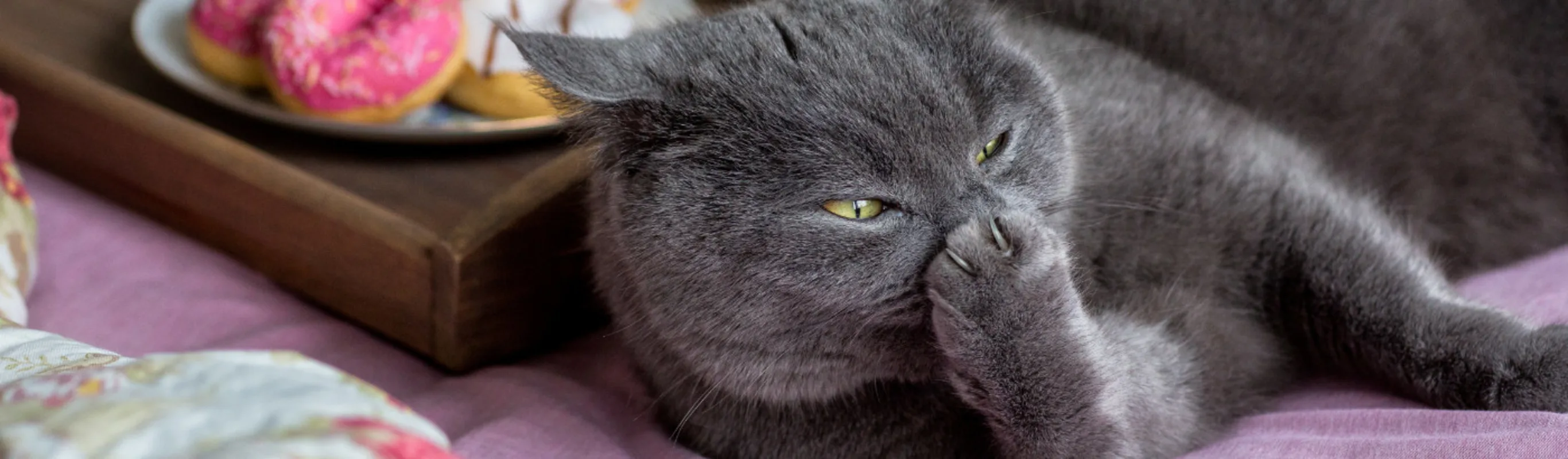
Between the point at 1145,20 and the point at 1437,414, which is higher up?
the point at 1145,20

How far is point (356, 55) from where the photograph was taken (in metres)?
1.43

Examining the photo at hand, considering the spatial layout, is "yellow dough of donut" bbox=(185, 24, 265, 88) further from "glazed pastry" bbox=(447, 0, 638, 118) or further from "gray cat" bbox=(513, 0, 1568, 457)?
"gray cat" bbox=(513, 0, 1568, 457)

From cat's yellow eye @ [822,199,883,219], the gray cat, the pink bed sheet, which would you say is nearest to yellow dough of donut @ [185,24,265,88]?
the pink bed sheet

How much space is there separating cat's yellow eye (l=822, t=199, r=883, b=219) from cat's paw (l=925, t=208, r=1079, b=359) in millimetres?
71

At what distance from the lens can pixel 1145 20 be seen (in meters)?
1.47

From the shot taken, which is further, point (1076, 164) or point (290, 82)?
point (290, 82)

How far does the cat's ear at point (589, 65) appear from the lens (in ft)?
3.02

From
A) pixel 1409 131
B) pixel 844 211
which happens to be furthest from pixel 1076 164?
pixel 1409 131

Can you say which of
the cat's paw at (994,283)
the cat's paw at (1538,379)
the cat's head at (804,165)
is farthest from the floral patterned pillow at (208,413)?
the cat's paw at (1538,379)

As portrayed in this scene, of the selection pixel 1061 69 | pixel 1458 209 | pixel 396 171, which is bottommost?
pixel 396 171

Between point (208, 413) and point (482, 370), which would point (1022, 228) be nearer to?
point (208, 413)

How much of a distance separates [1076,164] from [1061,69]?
181 mm

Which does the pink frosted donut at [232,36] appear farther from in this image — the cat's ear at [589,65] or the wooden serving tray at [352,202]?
the cat's ear at [589,65]

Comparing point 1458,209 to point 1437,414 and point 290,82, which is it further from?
point 290,82
